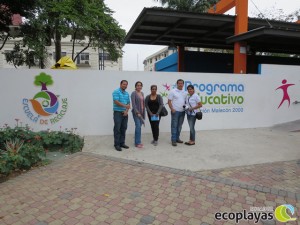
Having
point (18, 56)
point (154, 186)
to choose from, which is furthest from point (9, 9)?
point (18, 56)

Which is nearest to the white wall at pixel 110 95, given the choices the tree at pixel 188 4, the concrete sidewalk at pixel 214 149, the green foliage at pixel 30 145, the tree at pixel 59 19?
the concrete sidewalk at pixel 214 149

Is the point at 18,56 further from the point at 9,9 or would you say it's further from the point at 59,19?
the point at 9,9

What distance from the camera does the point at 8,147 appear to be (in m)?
4.92

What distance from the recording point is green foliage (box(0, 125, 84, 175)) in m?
4.81

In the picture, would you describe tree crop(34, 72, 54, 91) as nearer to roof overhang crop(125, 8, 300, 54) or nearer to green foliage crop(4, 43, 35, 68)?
roof overhang crop(125, 8, 300, 54)

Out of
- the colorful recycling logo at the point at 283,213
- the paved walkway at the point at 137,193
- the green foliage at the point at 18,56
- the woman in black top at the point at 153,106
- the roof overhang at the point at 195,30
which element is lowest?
the colorful recycling logo at the point at 283,213

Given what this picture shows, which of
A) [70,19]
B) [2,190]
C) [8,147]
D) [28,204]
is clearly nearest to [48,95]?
[8,147]

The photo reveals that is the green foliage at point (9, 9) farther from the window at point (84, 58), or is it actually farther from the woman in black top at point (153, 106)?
the window at point (84, 58)

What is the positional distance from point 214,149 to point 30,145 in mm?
4168

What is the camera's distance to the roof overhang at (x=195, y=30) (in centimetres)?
1002

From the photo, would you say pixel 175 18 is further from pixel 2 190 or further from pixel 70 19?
pixel 2 190

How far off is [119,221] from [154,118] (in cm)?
347

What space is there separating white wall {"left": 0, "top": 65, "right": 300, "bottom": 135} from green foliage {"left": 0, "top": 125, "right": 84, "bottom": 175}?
903 mm

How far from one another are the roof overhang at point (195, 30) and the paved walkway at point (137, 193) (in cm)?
698
